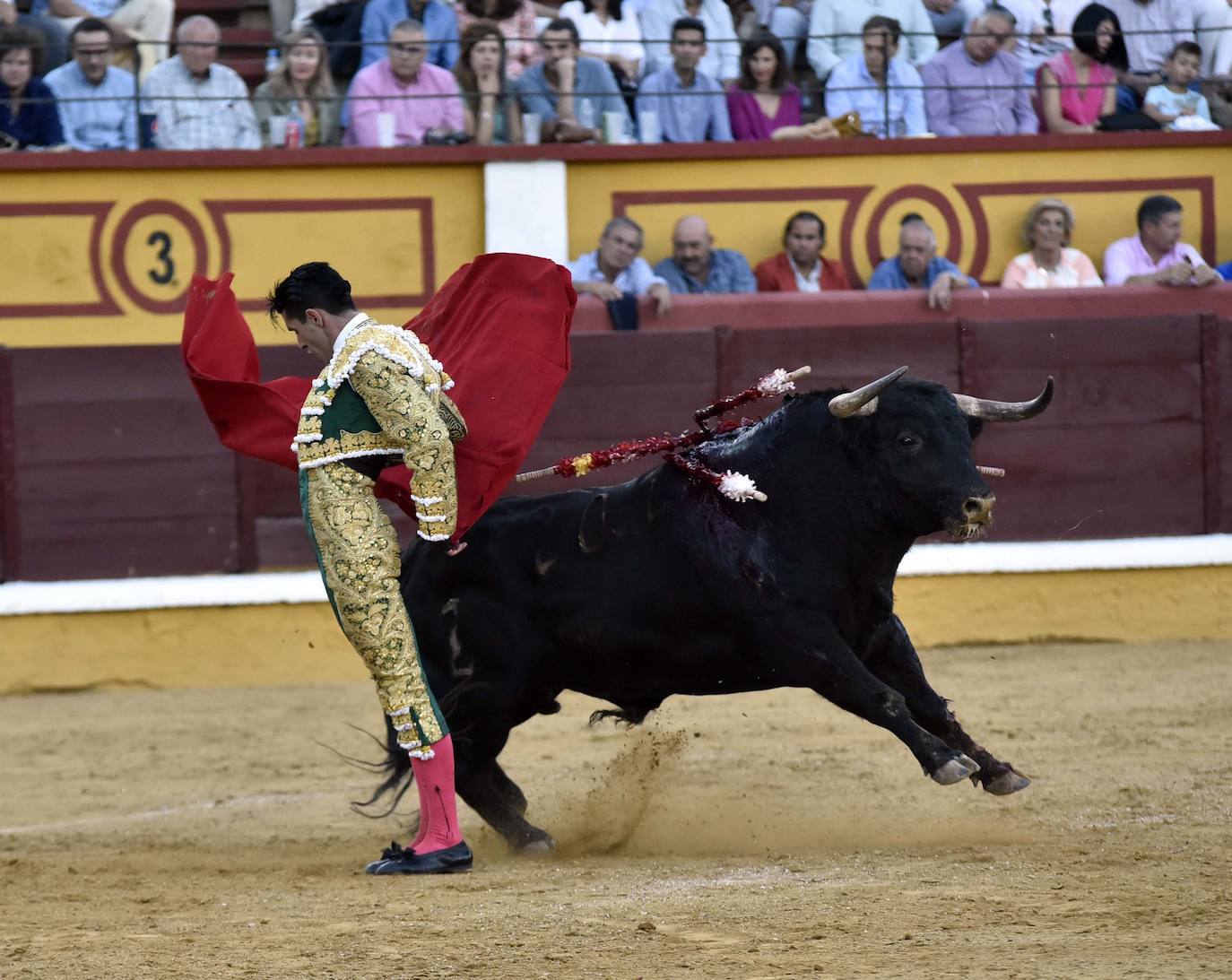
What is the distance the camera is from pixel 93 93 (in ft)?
25.6

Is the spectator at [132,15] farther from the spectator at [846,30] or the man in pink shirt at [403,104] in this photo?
the spectator at [846,30]

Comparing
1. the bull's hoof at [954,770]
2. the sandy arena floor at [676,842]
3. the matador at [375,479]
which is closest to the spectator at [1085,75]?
the sandy arena floor at [676,842]

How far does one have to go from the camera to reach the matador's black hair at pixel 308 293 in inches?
158

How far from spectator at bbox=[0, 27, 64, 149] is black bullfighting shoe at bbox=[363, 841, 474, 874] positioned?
4.46 meters

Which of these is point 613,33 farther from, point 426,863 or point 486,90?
point 426,863

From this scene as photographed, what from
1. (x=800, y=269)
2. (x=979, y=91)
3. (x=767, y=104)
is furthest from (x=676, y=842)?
(x=979, y=91)

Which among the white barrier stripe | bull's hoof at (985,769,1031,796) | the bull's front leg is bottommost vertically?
the white barrier stripe

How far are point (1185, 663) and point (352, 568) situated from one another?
3930 mm

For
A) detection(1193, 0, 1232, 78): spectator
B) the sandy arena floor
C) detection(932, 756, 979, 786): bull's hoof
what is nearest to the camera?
the sandy arena floor

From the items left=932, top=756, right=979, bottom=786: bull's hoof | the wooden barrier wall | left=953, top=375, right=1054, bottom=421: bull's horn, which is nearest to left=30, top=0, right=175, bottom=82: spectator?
the wooden barrier wall

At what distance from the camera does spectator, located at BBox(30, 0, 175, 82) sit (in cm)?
820

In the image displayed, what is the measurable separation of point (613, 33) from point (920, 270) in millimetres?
1715

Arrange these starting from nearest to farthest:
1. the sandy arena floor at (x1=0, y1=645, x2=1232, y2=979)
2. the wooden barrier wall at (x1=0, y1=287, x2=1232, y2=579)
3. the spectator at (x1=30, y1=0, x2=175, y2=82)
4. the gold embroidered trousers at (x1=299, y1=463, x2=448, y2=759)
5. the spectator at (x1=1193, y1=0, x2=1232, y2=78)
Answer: the sandy arena floor at (x1=0, y1=645, x2=1232, y2=979)
the gold embroidered trousers at (x1=299, y1=463, x2=448, y2=759)
the wooden barrier wall at (x1=0, y1=287, x2=1232, y2=579)
the spectator at (x1=30, y1=0, x2=175, y2=82)
the spectator at (x1=1193, y1=0, x2=1232, y2=78)

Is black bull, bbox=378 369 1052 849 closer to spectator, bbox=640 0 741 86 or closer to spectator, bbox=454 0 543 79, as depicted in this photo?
spectator, bbox=454 0 543 79
